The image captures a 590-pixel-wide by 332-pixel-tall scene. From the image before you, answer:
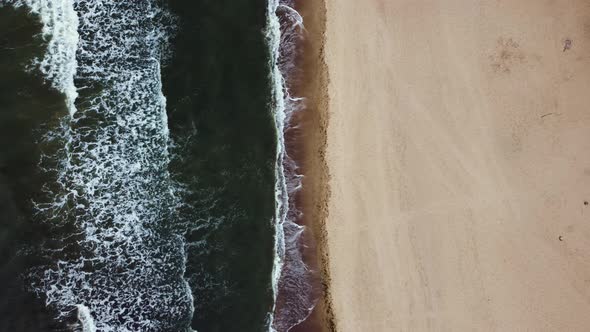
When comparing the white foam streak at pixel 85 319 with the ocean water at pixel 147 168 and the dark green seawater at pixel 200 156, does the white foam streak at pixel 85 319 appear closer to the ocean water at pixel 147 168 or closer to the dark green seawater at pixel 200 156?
the ocean water at pixel 147 168

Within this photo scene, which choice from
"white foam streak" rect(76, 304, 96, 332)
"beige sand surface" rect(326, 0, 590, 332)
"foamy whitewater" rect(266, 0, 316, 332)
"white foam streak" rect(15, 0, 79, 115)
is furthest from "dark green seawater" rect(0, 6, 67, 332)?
"beige sand surface" rect(326, 0, 590, 332)

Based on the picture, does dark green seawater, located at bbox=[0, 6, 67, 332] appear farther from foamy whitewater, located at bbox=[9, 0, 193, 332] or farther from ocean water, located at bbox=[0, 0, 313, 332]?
foamy whitewater, located at bbox=[9, 0, 193, 332]

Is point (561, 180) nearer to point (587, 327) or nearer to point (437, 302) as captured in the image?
point (587, 327)

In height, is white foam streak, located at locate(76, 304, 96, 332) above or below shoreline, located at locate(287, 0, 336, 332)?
below

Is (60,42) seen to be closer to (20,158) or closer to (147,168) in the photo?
(20,158)

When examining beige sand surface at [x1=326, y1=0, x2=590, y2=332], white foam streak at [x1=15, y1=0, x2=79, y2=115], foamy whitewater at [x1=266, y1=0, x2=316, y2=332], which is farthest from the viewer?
white foam streak at [x1=15, y1=0, x2=79, y2=115]

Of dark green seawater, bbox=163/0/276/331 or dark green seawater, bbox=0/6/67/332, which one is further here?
dark green seawater, bbox=163/0/276/331
